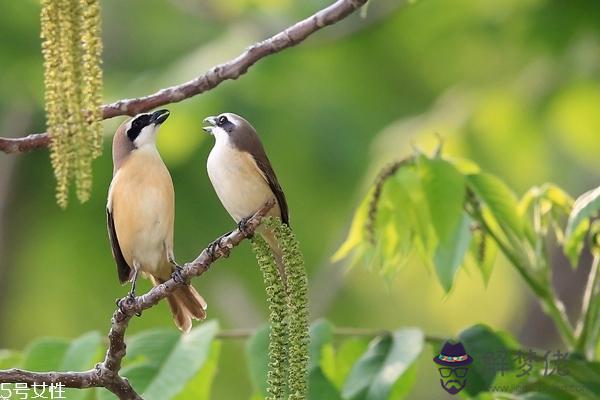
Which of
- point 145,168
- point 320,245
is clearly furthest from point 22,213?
point 145,168

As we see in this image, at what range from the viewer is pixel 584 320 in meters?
5.39

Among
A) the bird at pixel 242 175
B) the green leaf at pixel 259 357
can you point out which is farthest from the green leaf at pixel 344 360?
the bird at pixel 242 175

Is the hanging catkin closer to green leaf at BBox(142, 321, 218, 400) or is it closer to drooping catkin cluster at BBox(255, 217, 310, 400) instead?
drooping catkin cluster at BBox(255, 217, 310, 400)

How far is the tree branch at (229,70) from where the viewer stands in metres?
3.61

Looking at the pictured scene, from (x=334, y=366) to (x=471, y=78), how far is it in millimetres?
8630

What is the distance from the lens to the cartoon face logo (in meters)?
5.35

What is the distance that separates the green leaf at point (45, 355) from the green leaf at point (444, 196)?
73.4 inches

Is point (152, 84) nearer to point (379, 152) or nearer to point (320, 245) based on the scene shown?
point (379, 152)

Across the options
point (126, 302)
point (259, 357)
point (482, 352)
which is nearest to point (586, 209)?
point (482, 352)

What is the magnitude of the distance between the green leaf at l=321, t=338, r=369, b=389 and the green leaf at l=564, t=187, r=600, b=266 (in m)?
1.11

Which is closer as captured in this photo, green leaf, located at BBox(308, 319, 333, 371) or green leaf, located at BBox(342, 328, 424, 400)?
green leaf, located at BBox(342, 328, 424, 400)

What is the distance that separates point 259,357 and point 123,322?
184 cm

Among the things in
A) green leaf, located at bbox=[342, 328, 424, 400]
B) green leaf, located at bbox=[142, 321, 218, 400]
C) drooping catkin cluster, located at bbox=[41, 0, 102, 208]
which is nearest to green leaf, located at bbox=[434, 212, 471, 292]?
green leaf, located at bbox=[342, 328, 424, 400]

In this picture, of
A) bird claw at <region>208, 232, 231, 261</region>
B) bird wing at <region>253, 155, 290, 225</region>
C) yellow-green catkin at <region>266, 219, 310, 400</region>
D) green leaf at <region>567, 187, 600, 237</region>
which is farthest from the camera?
green leaf at <region>567, 187, 600, 237</region>
